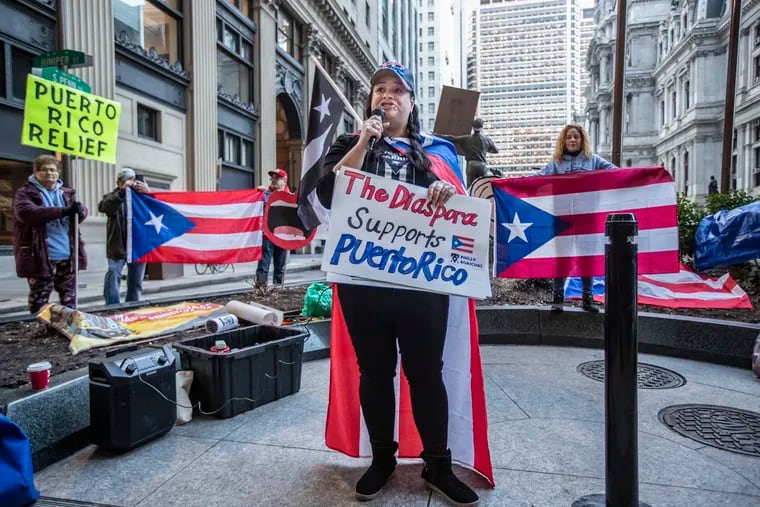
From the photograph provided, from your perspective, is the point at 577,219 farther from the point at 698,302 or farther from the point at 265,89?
the point at 265,89

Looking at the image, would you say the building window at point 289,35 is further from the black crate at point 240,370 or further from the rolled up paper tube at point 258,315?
the black crate at point 240,370

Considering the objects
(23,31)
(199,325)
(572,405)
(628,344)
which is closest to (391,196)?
(628,344)

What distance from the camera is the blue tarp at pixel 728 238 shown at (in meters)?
5.83

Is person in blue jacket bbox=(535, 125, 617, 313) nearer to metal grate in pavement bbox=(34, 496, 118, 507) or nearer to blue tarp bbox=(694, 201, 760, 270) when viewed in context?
blue tarp bbox=(694, 201, 760, 270)

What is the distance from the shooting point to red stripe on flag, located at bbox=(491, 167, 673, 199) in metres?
4.89

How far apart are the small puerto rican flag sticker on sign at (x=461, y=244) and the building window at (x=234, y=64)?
16.3 metres

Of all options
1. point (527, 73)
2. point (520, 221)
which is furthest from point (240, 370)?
point (527, 73)

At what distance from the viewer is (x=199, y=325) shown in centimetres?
469

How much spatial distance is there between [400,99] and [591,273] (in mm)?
3476

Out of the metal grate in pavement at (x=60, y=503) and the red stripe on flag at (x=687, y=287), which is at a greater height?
the red stripe on flag at (x=687, y=287)

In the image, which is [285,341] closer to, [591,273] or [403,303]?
[403,303]

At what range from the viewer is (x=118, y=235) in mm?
6496

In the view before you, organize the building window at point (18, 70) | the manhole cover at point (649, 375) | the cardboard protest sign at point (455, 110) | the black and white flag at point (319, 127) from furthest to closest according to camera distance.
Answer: the building window at point (18, 70) → the cardboard protest sign at point (455, 110) → the manhole cover at point (649, 375) → the black and white flag at point (319, 127)

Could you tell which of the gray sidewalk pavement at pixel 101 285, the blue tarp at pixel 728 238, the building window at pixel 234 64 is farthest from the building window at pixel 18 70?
the blue tarp at pixel 728 238
